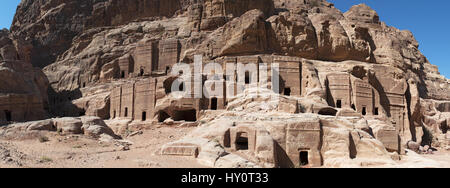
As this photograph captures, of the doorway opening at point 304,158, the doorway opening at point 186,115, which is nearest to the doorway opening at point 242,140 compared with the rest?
the doorway opening at point 304,158

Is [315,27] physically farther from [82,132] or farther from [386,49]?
[82,132]

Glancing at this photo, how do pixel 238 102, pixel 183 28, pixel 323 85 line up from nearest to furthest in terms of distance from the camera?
1. pixel 238 102
2. pixel 323 85
3. pixel 183 28

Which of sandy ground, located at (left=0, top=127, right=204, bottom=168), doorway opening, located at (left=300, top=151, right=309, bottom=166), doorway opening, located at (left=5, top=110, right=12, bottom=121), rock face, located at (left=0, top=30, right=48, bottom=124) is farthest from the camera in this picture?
rock face, located at (left=0, top=30, right=48, bottom=124)

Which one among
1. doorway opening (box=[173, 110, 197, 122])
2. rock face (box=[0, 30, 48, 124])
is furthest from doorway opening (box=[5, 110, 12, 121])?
→ doorway opening (box=[173, 110, 197, 122])

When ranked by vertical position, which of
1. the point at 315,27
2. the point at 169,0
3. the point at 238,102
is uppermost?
the point at 169,0

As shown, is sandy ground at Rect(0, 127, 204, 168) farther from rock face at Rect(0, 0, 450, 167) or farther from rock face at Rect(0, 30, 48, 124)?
rock face at Rect(0, 30, 48, 124)

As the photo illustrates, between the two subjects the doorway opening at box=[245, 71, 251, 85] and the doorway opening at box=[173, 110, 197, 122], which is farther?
the doorway opening at box=[245, 71, 251, 85]

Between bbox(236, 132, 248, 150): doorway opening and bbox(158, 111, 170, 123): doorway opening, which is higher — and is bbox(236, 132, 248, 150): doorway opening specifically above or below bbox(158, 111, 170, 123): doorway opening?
below

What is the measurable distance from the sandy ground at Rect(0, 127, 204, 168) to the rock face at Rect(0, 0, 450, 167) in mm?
1776

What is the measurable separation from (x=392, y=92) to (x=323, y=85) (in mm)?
9951

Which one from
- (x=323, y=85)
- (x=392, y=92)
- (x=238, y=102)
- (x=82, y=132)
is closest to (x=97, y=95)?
(x=82, y=132)

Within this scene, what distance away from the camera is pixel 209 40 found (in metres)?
44.6

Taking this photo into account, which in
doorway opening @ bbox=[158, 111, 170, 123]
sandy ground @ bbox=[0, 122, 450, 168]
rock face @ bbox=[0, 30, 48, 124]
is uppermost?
rock face @ bbox=[0, 30, 48, 124]

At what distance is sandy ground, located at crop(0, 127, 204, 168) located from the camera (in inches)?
695
